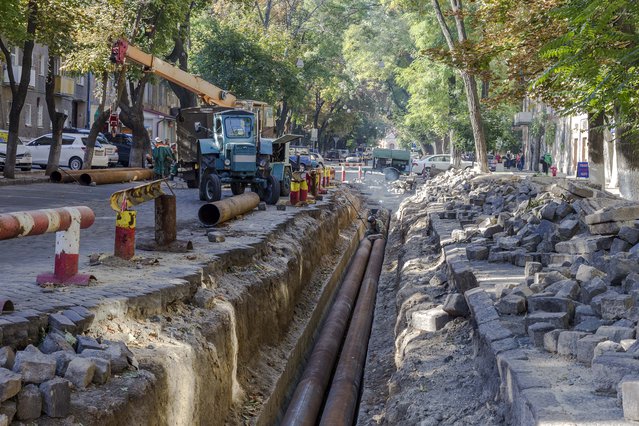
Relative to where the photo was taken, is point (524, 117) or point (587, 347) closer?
point (587, 347)

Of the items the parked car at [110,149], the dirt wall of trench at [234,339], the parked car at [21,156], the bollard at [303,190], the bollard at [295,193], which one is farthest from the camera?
the parked car at [110,149]

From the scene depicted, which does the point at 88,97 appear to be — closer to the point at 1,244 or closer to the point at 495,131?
the point at 495,131

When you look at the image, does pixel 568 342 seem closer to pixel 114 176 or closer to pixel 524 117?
pixel 114 176

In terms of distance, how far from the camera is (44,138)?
118ft

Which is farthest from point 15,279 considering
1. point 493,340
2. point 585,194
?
point 585,194

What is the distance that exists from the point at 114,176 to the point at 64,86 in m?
24.0

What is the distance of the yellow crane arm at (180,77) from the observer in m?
22.0

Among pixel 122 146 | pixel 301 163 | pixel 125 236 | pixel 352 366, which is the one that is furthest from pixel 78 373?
pixel 122 146

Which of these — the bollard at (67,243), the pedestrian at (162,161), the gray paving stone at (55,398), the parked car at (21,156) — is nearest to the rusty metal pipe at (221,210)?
the bollard at (67,243)

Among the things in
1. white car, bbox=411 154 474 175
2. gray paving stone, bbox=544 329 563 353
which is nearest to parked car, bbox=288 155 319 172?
white car, bbox=411 154 474 175

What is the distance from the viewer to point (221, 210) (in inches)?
623

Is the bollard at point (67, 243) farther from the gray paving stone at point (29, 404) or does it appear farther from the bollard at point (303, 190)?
the bollard at point (303, 190)

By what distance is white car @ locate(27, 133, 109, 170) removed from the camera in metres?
35.0

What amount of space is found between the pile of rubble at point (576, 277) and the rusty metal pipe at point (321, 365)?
2.24m
